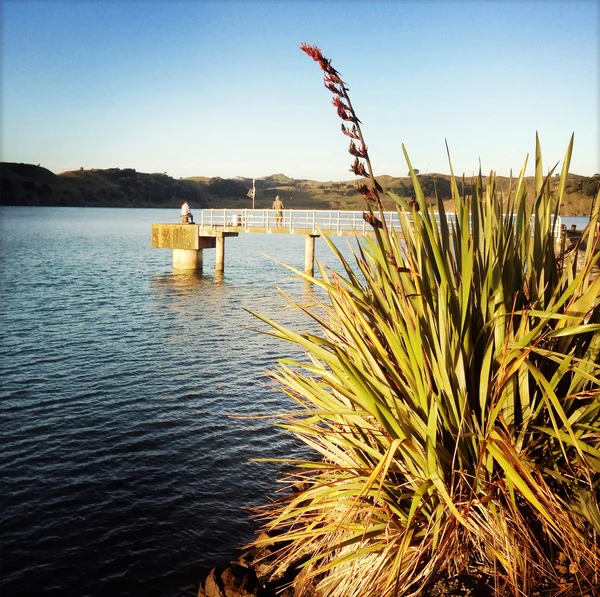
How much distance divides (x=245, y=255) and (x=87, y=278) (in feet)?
66.8

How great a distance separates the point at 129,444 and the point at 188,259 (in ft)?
87.8

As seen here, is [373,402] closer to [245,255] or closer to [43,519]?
[43,519]

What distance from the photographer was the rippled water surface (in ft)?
23.8

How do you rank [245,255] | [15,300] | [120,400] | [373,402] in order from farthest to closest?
[245,255], [15,300], [120,400], [373,402]

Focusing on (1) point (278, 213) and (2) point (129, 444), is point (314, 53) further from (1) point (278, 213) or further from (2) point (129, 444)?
(1) point (278, 213)

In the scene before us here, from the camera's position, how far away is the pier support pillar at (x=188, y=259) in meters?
36.3

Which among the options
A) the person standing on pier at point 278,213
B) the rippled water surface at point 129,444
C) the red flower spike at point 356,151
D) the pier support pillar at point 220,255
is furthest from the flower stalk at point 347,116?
the pier support pillar at point 220,255

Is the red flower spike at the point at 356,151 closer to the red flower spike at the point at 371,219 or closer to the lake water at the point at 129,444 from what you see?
the red flower spike at the point at 371,219

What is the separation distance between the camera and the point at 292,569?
5781mm

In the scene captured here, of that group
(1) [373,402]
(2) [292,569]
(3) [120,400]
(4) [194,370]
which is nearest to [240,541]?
(2) [292,569]

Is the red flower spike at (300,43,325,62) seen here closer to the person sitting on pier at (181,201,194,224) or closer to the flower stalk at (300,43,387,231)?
the flower stalk at (300,43,387,231)

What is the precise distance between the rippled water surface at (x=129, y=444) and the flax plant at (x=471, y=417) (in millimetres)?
992

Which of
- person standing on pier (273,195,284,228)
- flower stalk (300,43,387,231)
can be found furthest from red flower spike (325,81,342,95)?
person standing on pier (273,195,284,228)

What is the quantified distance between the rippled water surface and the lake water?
0.02m
